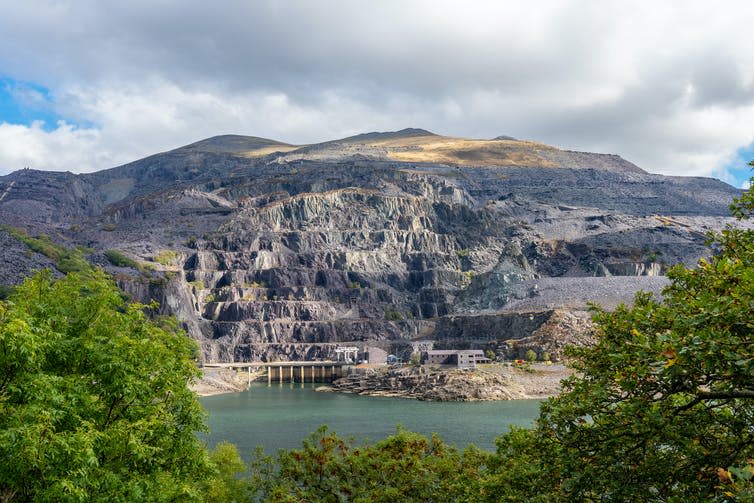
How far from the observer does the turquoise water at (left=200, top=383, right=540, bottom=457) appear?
262 feet

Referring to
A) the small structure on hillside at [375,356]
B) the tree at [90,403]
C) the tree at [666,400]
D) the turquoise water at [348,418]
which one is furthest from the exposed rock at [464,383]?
the tree at [666,400]

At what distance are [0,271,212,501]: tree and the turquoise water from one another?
4338cm

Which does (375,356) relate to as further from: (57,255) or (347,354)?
(57,255)

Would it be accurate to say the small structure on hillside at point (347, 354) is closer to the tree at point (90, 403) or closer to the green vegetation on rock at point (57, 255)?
the green vegetation on rock at point (57, 255)

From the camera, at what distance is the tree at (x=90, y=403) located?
1870 cm

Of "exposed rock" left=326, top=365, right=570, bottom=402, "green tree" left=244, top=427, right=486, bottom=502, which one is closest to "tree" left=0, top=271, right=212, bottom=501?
"green tree" left=244, top=427, right=486, bottom=502

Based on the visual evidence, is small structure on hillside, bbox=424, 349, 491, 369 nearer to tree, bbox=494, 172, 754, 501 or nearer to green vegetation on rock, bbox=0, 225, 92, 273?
green vegetation on rock, bbox=0, 225, 92, 273

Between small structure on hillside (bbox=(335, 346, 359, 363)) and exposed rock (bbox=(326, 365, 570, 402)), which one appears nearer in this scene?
exposed rock (bbox=(326, 365, 570, 402))

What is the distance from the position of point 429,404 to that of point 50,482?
341 feet

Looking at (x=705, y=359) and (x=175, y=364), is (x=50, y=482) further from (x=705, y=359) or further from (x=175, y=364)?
(x=705, y=359)

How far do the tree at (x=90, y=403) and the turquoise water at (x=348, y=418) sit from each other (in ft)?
142

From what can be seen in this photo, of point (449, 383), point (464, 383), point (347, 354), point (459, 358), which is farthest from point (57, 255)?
point (464, 383)

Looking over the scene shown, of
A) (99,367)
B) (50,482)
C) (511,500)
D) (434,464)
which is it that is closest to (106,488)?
(50,482)

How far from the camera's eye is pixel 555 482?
740 inches
